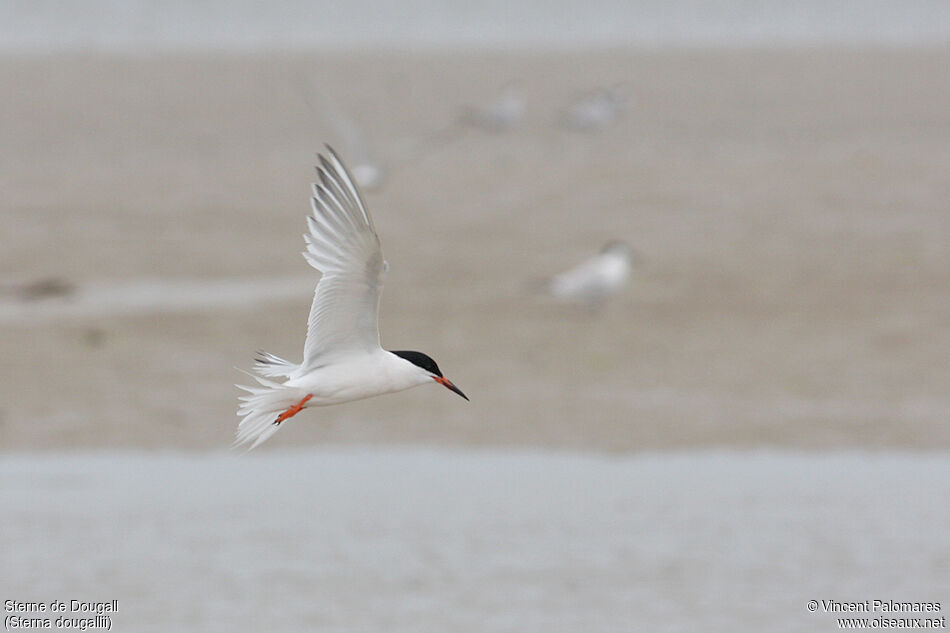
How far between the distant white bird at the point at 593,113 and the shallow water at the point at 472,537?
10.4 meters

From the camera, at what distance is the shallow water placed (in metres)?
9.64

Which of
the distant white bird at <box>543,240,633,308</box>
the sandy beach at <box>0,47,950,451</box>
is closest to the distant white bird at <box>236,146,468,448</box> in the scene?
the sandy beach at <box>0,47,950,451</box>

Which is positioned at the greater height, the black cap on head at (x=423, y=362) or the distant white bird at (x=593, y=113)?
the distant white bird at (x=593, y=113)

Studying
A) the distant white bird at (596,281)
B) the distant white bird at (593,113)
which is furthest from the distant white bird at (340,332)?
the distant white bird at (593,113)

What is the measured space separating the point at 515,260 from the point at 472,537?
236 inches

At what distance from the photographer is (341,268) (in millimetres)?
5969

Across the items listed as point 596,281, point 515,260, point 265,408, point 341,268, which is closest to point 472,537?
point 596,281

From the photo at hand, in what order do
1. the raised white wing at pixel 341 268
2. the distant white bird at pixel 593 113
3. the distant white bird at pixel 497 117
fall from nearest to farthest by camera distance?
the raised white wing at pixel 341 268 → the distant white bird at pixel 497 117 → the distant white bird at pixel 593 113

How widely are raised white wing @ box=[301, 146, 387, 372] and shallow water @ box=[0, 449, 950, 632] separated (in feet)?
11.5

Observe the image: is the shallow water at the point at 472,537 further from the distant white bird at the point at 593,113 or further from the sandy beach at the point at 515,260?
the distant white bird at the point at 593,113

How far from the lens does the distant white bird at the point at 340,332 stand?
5848 millimetres

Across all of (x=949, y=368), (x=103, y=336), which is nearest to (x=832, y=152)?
(x=949, y=368)

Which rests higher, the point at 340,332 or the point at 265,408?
the point at 340,332

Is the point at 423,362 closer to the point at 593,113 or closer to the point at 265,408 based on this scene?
the point at 265,408
